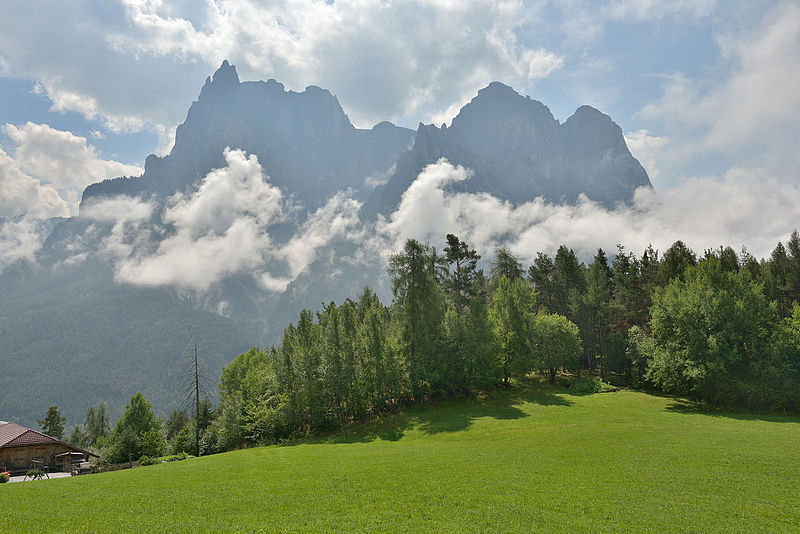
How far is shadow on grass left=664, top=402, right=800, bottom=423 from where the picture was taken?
36531 mm

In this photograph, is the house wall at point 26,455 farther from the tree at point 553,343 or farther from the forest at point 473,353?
the tree at point 553,343

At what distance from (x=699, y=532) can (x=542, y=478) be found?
7.27 metres

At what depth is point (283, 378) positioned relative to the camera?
5162cm

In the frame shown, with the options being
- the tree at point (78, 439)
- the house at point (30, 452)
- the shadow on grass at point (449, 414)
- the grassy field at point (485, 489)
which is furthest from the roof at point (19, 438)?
the tree at point (78, 439)

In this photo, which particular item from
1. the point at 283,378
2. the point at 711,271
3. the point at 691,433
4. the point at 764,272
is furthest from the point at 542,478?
the point at 764,272

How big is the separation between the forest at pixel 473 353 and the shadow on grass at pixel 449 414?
6.77 feet

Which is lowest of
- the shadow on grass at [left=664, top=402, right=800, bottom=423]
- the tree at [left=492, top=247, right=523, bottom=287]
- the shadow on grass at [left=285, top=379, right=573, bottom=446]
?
the shadow on grass at [left=664, top=402, right=800, bottom=423]

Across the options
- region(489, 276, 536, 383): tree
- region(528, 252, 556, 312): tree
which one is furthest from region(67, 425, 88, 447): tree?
region(528, 252, 556, 312): tree

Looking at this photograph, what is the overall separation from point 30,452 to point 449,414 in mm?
56801

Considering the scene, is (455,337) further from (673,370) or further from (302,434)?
(673,370)

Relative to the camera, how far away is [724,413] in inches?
1587

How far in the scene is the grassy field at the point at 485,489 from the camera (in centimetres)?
1530

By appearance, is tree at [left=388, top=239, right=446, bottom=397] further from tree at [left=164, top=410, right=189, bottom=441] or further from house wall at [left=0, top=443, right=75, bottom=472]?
tree at [left=164, top=410, right=189, bottom=441]

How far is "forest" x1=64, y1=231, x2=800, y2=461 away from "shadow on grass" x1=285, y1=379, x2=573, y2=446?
81.3 inches
